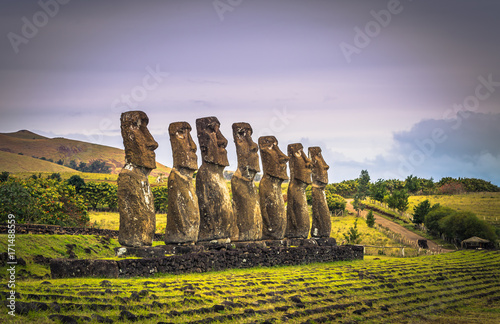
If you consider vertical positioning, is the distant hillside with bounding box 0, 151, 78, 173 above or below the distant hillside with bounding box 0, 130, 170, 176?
below

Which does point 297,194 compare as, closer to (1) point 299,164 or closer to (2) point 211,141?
(1) point 299,164

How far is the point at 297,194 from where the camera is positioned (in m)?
24.0

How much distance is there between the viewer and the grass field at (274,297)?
32.3 feet

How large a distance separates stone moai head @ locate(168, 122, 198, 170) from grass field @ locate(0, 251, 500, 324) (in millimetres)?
3862

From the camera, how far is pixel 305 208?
78.1ft

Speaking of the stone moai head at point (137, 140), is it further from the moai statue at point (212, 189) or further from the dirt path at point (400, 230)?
the dirt path at point (400, 230)

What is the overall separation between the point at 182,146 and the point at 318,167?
406 inches

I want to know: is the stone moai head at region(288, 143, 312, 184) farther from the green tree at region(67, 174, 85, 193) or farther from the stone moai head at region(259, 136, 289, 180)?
the green tree at region(67, 174, 85, 193)

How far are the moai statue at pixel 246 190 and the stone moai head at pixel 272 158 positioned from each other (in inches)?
56.7

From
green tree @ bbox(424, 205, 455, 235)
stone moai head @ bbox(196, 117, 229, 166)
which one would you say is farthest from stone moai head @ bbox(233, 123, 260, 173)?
green tree @ bbox(424, 205, 455, 235)

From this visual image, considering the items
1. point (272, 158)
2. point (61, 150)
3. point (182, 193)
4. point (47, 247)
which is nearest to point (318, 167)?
point (272, 158)

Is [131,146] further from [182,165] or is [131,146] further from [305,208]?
[305,208]

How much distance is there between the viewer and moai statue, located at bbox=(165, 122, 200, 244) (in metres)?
17.2

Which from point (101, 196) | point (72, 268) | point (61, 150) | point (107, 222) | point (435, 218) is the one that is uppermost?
point (61, 150)
